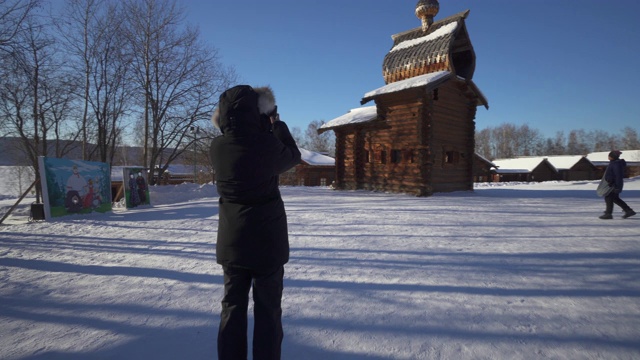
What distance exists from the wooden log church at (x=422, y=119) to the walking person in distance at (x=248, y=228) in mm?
12088

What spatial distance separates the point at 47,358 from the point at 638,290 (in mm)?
5578

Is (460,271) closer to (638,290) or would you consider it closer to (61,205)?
(638,290)

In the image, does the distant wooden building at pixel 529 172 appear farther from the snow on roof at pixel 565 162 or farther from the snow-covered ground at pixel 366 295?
the snow-covered ground at pixel 366 295

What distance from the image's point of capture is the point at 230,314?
1806 millimetres

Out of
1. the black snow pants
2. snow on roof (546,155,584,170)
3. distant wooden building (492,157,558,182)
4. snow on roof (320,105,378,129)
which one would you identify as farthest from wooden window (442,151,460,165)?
snow on roof (546,155,584,170)

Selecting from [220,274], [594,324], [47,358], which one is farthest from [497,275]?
[47,358]

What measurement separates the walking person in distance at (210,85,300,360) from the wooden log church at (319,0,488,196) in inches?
476

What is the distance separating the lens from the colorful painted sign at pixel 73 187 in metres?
8.66

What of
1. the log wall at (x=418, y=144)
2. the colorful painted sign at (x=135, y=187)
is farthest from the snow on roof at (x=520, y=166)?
the colorful painted sign at (x=135, y=187)

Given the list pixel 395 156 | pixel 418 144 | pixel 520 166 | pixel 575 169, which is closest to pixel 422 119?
pixel 418 144

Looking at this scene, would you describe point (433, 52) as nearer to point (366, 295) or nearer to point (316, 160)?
point (366, 295)

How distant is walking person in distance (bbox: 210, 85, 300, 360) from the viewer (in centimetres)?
178

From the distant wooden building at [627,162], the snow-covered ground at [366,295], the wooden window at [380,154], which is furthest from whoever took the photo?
the distant wooden building at [627,162]

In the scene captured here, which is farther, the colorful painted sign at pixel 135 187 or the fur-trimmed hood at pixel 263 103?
the colorful painted sign at pixel 135 187
